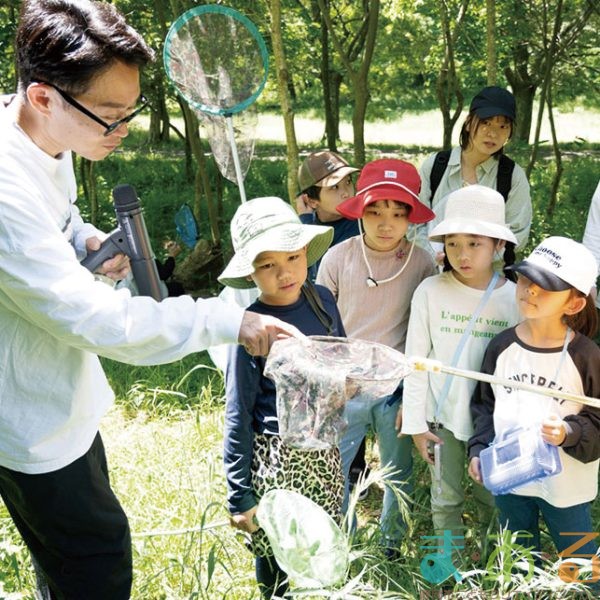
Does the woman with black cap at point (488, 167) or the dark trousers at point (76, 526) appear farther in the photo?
the woman with black cap at point (488, 167)

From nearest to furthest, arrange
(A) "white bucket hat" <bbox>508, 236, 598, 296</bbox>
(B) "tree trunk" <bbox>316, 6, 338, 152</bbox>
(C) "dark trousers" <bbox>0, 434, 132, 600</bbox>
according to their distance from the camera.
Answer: (C) "dark trousers" <bbox>0, 434, 132, 600</bbox>
(A) "white bucket hat" <bbox>508, 236, 598, 296</bbox>
(B) "tree trunk" <bbox>316, 6, 338, 152</bbox>

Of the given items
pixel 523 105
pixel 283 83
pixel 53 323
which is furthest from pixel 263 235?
pixel 523 105

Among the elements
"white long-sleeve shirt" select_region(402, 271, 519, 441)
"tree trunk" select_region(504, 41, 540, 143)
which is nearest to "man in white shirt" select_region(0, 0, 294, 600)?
"white long-sleeve shirt" select_region(402, 271, 519, 441)

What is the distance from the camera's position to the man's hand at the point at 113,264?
2.13m

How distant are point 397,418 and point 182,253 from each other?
549cm

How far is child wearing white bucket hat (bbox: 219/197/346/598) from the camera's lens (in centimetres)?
218

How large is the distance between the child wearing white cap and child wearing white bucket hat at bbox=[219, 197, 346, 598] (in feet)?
1.90

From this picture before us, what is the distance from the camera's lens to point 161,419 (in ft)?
13.1

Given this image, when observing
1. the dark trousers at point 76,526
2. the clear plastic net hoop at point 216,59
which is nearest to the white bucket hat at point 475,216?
the dark trousers at point 76,526

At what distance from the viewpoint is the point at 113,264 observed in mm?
2137

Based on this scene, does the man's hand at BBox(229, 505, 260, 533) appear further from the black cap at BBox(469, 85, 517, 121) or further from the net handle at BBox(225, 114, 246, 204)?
the black cap at BBox(469, 85, 517, 121)

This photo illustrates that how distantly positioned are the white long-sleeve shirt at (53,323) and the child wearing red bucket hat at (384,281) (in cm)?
104

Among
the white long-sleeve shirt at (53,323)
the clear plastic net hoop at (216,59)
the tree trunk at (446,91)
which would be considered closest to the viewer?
the white long-sleeve shirt at (53,323)

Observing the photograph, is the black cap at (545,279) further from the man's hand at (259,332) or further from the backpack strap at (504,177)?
the backpack strap at (504,177)
